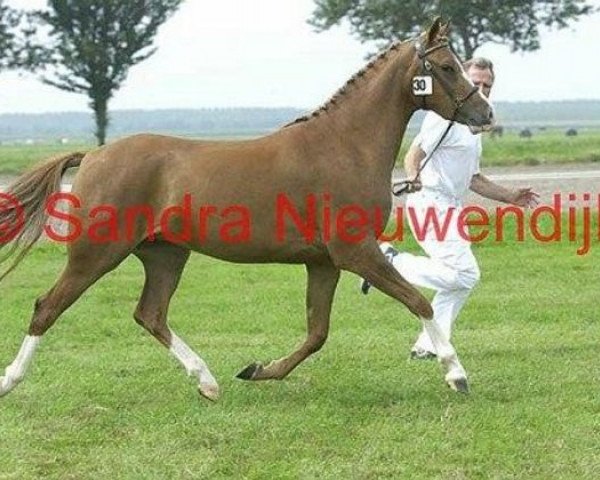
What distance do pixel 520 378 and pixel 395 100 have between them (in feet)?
6.34

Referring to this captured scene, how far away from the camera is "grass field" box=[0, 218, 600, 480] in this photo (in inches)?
229

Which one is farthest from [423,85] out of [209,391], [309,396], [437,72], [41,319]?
[41,319]

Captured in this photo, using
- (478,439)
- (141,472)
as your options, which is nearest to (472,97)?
(478,439)

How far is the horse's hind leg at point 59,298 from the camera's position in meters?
7.14

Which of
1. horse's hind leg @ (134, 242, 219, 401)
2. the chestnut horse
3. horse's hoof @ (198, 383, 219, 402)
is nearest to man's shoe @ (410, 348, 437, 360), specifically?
the chestnut horse

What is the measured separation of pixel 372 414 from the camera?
681 cm

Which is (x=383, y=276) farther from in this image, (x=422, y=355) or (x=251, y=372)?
(x=422, y=355)

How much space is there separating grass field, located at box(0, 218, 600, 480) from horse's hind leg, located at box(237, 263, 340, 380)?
10 centimetres

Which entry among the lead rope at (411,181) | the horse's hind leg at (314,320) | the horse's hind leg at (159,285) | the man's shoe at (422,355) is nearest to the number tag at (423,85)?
the lead rope at (411,181)

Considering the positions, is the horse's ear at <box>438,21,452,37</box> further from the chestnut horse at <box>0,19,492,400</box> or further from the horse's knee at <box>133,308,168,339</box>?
the horse's knee at <box>133,308,168,339</box>

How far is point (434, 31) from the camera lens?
7129 mm

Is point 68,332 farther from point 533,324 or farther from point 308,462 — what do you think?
point 308,462

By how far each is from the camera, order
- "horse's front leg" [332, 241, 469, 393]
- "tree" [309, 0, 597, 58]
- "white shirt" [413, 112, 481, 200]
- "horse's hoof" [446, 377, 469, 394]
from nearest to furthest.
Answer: "horse's front leg" [332, 241, 469, 393] < "horse's hoof" [446, 377, 469, 394] < "white shirt" [413, 112, 481, 200] < "tree" [309, 0, 597, 58]

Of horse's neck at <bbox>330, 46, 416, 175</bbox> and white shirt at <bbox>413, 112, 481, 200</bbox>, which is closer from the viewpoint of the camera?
horse's neck at <bbox>330, 46, 416, 175</bbox>
